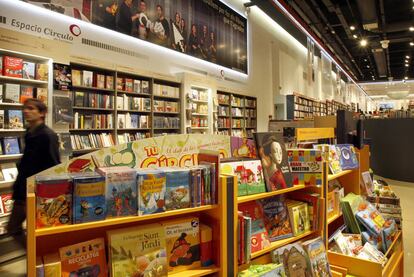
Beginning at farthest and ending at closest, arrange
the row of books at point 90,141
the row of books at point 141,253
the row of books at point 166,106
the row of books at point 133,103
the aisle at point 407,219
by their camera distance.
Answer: the row of books at point 166,106, the row of books at point 133,103, the row of books at point 90,141, the aisle at point 407,219, the row of books at point 141,253

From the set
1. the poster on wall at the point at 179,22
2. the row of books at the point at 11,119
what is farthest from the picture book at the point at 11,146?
the poster on wall at the point at 179,22

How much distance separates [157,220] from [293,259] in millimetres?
1003

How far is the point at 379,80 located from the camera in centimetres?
2283

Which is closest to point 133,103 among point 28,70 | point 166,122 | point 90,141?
point 166,122

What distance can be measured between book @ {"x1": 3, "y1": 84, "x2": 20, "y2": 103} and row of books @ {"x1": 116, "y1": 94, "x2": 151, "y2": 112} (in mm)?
1520

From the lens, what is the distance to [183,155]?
1.79 meters

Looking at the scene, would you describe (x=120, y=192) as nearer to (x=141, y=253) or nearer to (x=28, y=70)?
(x=141, y=253)

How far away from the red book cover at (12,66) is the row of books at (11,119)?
1.42 ft

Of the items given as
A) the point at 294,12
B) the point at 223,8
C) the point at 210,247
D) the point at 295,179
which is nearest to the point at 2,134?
the point at 210,247

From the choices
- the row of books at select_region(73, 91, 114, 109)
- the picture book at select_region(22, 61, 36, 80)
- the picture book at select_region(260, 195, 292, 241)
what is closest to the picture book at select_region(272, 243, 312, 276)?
the picture book at select_region(260, 195, 292, 241)

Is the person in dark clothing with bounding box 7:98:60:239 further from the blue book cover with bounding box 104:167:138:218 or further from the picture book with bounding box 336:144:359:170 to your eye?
the picture book with bounding box 336:144:359:170

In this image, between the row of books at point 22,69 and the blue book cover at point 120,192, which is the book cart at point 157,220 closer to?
the blue book cover at point 120,192

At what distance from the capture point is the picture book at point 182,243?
1606mm

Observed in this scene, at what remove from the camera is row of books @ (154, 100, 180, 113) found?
18.4ft
